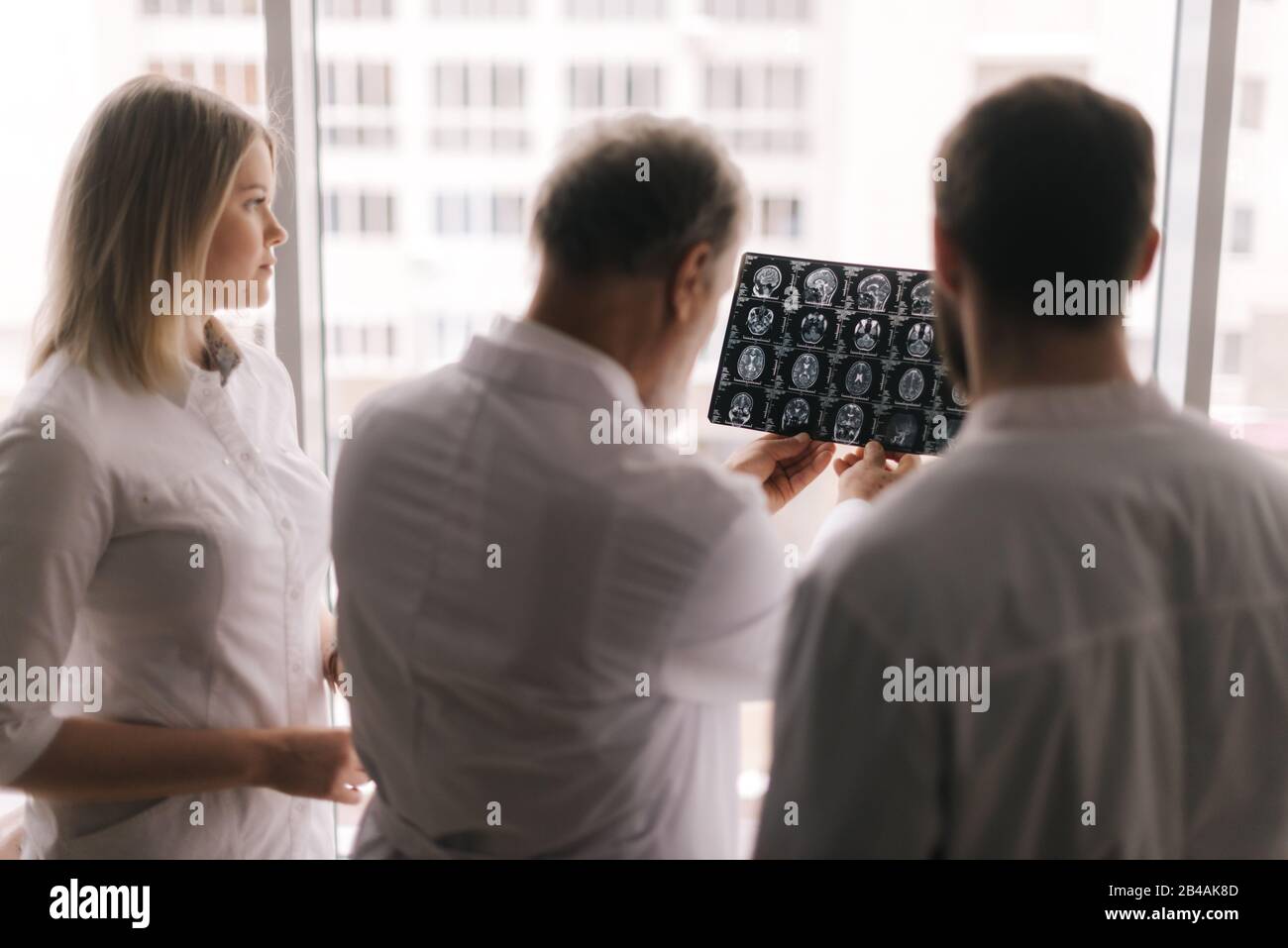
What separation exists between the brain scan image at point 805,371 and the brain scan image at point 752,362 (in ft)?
0.16

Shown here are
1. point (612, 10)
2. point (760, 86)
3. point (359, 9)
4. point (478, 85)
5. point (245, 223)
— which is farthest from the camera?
point (478, 85)

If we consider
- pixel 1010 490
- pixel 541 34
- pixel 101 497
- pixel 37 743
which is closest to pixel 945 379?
pixel 1010 490

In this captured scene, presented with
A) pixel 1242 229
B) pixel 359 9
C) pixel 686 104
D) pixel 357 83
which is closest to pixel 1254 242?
pixel 1242 229

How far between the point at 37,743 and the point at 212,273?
62 centimetres

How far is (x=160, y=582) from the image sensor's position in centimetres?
120

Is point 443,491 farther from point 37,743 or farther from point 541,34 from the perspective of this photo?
point 541,34

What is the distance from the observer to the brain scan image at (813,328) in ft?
4.50

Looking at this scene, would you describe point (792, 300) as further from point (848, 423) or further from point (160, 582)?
point (160, 582)

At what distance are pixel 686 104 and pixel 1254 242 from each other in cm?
137

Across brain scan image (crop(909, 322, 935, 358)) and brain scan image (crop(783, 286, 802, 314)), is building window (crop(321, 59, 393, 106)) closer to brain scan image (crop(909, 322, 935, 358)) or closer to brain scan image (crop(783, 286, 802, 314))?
brain scan image (crop(783, 286, 802, 314))

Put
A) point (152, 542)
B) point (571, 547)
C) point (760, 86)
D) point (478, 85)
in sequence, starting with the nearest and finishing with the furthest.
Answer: point (571, 547) < point (152, 542) < point (760, 86) < point (478, 85)

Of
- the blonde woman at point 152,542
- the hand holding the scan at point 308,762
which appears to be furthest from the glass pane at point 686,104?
the hand holding the scan at point 308,762

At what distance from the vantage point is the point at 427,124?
331 cm

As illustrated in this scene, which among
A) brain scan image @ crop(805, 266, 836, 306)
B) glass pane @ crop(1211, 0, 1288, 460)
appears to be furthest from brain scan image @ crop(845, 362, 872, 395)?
glass pane @ crop(1211, 0, 1288, 460)
